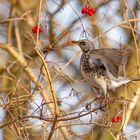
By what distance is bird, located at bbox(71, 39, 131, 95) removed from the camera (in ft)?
15.3

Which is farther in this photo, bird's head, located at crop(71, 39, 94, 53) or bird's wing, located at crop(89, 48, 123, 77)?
bird's head, located at crop(71, 39, 94, 53)

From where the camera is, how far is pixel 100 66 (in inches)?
192

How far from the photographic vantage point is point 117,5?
686 centimetres

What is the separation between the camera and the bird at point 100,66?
4.66 m

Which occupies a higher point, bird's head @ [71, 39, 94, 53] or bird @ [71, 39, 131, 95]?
bird's head @ [71, 39, 94, 53]

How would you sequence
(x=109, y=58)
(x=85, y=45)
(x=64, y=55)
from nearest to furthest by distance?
(x=109, y=58) → (x=85, y=45) → (x=64, y=55)

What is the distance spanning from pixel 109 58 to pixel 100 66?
8.8 inches

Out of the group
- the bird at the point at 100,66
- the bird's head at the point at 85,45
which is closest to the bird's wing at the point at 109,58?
the bird at the point at 100,66

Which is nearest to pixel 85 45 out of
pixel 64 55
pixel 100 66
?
pixel 100 66

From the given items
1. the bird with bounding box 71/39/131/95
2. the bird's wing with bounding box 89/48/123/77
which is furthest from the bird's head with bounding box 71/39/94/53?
the bird's wing with bounding box 89/48/123/77

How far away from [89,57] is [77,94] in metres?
0.95

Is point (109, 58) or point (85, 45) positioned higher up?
point (85, 45)

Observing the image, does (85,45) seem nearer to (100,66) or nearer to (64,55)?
(100,66)

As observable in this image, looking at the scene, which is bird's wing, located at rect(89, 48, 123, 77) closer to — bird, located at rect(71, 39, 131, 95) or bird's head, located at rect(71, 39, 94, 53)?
bird, located at rect(71, 39, 131, 95)
